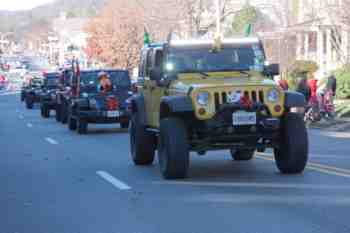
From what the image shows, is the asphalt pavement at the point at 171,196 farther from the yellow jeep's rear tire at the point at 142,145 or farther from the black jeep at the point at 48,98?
the black jeep at the point at 48,98

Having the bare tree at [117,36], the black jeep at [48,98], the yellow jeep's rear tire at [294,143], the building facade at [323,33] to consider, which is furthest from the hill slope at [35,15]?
the yellow jeep's rear tire at [294,143]

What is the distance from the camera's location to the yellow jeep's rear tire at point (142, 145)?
16906 mm

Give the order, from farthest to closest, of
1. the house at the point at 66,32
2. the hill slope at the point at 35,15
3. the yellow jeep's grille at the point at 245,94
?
the hill slope at the point at 35,15 < the house at the point at 66,32 < the yellow jeep's grille at the point at 245,94

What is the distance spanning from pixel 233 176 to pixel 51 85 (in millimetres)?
29723

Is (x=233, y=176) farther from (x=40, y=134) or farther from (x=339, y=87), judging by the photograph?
(x=339, y=87)

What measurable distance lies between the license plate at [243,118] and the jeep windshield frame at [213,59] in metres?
1.69

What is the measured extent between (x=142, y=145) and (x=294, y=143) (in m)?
3.50

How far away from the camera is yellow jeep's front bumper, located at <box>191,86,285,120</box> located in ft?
45.5

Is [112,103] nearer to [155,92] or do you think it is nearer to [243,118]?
[155,92]

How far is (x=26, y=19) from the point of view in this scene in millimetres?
169375

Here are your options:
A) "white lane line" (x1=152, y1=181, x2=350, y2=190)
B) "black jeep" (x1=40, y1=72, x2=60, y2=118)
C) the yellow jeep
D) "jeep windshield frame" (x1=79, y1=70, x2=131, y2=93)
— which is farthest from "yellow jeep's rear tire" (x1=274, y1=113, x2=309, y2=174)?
"black jeep" (x1=40, y1=72, x2=60, y2=118)

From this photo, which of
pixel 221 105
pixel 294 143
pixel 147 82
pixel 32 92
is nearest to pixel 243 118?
pixel 221 105

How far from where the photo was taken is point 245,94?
14055 mm

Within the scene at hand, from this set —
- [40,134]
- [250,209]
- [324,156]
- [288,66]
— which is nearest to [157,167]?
[324,156]
